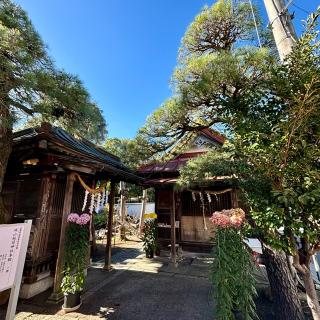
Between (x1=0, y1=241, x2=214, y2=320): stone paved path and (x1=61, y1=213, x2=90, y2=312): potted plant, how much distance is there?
26 centimetres

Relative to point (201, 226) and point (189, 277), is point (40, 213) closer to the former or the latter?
point (189, 277)

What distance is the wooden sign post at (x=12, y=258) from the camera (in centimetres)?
281

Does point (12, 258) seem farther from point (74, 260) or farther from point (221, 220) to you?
point (221, 220)

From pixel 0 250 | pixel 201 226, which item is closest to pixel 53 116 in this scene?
pixel 0 250

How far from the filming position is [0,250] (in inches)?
110

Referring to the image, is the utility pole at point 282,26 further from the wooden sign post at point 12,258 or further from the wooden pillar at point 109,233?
the wooden pillar at point 109,233

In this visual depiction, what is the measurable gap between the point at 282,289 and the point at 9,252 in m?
4.61

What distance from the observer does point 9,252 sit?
2.91 m

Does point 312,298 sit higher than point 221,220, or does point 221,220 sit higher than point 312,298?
point 221,220

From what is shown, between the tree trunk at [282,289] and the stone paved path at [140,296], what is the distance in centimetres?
128

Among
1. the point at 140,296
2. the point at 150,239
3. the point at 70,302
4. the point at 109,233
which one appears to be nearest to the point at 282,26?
the point at 140,296

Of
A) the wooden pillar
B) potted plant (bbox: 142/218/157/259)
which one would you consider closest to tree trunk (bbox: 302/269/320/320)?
the wooden pillar

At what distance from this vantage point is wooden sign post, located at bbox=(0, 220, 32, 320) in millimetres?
2814

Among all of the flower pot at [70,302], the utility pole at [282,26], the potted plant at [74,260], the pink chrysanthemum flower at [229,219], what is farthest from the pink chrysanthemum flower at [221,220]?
the flower pot at [70,302]
